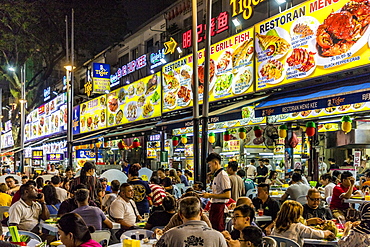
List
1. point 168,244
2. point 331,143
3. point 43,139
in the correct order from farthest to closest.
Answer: point 43,139 → point 331,143 → point 168,244

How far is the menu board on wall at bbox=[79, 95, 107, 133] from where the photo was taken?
2655cm

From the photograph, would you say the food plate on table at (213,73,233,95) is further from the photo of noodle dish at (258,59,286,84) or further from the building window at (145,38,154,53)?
the building window at (145,38,154,53)

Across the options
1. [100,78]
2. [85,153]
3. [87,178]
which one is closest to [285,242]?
[87,178]

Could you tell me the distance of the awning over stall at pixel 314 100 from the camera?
33.5 feet

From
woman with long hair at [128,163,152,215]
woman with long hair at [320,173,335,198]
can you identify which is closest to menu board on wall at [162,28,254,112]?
woman with long hair at [320,173,335,198]

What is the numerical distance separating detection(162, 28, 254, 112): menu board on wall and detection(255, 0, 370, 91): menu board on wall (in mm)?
550

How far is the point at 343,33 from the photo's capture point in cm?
1097

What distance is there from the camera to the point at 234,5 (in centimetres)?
1548

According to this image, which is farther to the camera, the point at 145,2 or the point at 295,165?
the point at 145,2

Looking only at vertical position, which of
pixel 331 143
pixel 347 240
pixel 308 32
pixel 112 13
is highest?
pixel 112 13

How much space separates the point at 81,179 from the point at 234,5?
8.43m

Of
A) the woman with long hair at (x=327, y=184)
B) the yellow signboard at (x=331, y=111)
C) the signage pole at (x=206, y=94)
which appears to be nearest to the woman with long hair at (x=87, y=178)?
the signage pole at (x=206, y=94)

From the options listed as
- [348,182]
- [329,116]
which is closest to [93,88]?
Answer: [329,116]

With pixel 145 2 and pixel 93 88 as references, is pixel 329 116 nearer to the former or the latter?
pixel 93 88
